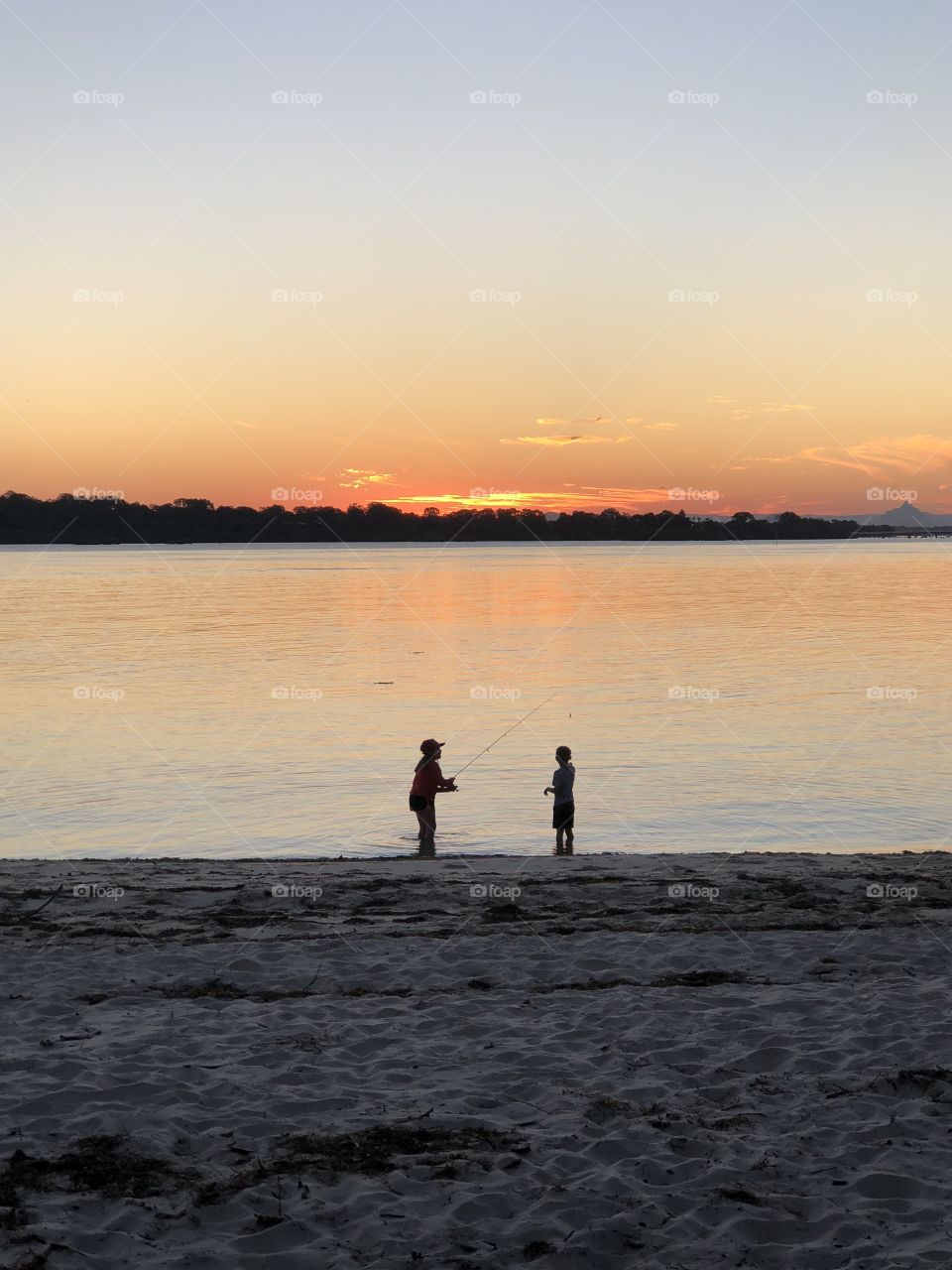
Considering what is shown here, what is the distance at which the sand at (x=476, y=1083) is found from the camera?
561 cm

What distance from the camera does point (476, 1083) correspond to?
7312 mm

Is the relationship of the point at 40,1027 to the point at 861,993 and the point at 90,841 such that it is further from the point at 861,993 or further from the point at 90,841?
the point at 90,841

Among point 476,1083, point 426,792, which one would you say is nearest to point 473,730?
point 426,792

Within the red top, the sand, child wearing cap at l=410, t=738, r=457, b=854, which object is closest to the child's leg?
child wearing cap at l=410, t=738, r=457, b=854

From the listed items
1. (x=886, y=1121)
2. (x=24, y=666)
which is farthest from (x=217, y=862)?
(x=24, y=666)

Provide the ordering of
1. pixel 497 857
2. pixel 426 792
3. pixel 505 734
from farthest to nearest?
1. pixel 505 734
2. pixel 426 792
3. pixel 497 857

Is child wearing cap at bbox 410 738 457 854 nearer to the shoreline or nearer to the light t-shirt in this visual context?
the shoreline

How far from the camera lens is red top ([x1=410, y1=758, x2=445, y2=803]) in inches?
678

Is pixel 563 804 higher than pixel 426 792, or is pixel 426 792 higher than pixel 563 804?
pixel 426 792

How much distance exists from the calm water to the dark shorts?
1.21m

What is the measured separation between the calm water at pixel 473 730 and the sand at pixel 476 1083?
7.42 metres

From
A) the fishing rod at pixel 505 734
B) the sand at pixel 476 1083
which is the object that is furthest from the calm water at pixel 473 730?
the sand at pixel 476 1083

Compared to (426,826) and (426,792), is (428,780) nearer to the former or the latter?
(426,792)

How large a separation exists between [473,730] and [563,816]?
488 inches
